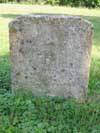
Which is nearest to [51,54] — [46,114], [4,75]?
[46,114]

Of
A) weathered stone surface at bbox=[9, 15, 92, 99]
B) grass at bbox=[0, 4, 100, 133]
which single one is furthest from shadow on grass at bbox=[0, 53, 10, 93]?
weathered stone surface at bbox=[9, 15, 92, 99]

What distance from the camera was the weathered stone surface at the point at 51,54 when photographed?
5895 mm

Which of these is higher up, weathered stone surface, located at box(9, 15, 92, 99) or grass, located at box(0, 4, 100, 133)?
weathered stone surface, located at box(9, 15, 92, 99)

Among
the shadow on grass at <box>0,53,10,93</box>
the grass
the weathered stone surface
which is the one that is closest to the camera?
the grass

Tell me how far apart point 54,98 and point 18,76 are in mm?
585

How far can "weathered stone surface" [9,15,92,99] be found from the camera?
5.89 meters

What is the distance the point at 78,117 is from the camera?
541cm

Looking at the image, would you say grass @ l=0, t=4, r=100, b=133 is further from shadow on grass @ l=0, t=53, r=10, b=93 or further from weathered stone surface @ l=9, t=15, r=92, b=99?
weathered stone surface @ l=9, t=15, r=92, b=99

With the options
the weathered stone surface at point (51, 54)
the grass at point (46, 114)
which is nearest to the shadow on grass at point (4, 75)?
the grass at point (46, 114)

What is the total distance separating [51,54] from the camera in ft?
19.6

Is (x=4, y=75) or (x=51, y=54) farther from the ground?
(x=51, y=54)

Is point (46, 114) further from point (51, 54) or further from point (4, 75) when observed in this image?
point (4, 75)

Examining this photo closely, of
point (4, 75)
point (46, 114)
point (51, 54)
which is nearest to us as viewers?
point (46, 114)

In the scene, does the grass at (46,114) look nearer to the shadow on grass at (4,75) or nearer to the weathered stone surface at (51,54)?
the shadow on grass at (4,75)
